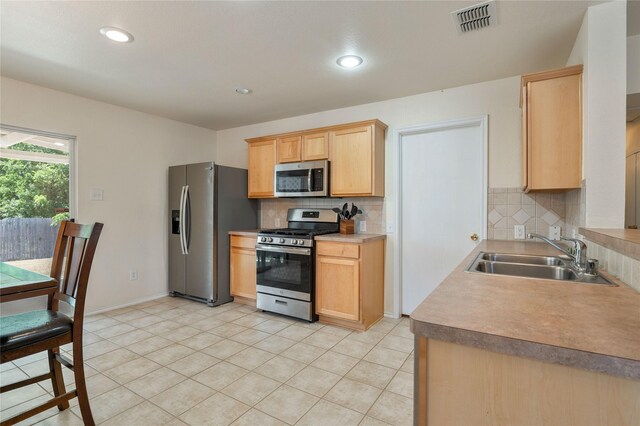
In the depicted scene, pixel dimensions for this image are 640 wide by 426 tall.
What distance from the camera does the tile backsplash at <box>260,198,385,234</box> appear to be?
3.50 metres

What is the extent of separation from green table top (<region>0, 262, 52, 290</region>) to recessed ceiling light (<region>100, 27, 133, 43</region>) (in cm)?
160

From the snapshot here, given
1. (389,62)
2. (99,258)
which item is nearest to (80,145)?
(99,258)

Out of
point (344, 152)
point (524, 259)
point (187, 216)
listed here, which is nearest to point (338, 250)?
point (344, 152)

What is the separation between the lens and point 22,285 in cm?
143

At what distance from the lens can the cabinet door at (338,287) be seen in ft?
9.87

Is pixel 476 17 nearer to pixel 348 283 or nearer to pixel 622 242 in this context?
pixel 622 242

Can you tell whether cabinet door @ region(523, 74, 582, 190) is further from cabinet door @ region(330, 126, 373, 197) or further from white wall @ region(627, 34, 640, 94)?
cabinet door @ region(330, 126, 373, 197)

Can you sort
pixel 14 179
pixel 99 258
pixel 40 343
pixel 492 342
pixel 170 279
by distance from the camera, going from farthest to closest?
pixel 170 279
pixel 99 258
pixel 14 179
pixel 40 343
pixel 492 342

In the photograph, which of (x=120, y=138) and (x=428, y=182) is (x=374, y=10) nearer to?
(x=428, y=182)

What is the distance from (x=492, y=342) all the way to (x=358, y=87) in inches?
110

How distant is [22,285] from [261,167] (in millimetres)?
2808

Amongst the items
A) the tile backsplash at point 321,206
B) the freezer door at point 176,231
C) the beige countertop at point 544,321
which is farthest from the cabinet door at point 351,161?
the beige countertop at point 544,321

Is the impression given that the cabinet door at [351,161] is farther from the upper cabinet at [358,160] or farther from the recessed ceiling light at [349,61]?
the recessed ceiling light at [349,61]

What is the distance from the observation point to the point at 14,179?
302 cm
